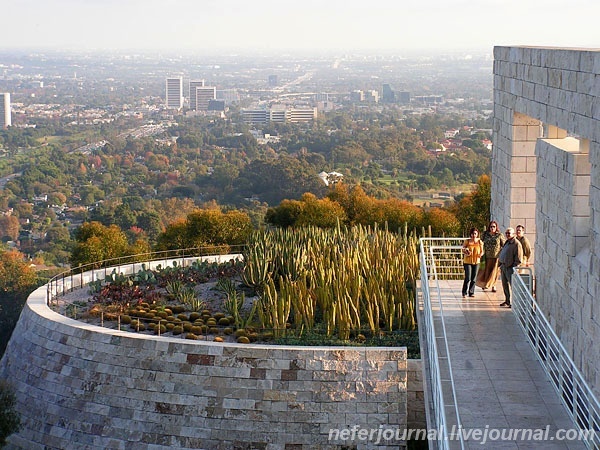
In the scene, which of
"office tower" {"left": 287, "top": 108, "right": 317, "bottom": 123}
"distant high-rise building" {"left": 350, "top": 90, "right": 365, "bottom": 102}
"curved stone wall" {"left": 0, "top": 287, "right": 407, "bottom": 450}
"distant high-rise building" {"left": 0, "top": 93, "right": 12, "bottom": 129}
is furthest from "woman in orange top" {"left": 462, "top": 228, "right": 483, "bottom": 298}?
"distant high-rise building" {"left": 350, "top": 90, "right": 365, "bottom": 102}

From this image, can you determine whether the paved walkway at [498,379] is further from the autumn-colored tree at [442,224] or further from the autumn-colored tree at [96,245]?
the autumn-colored tree at [96,245]

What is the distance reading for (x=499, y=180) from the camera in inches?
546

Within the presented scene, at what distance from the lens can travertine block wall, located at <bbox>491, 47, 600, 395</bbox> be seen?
885 cm

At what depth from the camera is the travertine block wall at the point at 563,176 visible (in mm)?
8852

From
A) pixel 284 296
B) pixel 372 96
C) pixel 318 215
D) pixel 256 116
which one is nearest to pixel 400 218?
pixel 318 215

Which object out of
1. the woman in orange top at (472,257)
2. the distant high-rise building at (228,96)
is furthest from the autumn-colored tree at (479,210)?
the distant high-rise building at (228,96)

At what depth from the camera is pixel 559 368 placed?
8648 mm

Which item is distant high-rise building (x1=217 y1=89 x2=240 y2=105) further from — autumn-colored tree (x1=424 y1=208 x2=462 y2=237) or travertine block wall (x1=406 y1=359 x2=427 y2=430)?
travertine block wall (x1=406 y1=359 x2=427 y2=430)

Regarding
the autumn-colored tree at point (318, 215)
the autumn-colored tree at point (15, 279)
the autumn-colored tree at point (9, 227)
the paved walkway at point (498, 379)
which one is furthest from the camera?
the autumn-colored tree at point (9, 227)

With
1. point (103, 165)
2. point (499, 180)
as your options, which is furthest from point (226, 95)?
point (499, 180)

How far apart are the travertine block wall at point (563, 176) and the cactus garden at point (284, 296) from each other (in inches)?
86.8

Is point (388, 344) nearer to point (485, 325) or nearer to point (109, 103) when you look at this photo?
point (485, 325)

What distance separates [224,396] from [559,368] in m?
4.27

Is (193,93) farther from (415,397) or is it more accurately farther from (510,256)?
(510,256)
